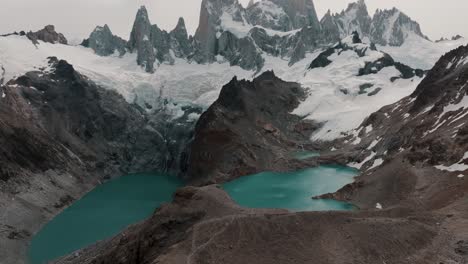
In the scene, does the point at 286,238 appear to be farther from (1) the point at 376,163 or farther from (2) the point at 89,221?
(1) the point at 376,163

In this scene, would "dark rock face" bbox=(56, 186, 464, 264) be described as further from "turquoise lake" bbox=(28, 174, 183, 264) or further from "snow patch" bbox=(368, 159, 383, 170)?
"snow patch" bbox=(368, 159, 383, 170)

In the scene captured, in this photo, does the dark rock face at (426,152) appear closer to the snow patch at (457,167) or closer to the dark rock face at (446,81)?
the dark rock face at (446,81)

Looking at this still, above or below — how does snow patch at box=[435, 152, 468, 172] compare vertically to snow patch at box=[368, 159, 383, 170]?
above

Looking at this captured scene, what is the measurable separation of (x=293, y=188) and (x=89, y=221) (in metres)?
63.4

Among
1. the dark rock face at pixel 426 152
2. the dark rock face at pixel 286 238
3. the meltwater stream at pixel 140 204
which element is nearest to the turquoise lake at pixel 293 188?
the meltwater stream at pixel 140 204

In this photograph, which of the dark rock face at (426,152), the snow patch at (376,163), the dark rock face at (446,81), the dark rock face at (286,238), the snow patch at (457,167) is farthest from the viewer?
the snow patch at (376,163)

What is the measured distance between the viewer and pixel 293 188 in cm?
16850

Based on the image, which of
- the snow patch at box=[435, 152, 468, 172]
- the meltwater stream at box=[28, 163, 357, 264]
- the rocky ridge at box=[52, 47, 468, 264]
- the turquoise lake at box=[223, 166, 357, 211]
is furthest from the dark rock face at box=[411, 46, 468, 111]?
the snow patch at box=[435, 152, 468, 172]

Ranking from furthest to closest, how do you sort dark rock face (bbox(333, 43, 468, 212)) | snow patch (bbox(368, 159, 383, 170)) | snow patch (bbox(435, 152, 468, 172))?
1. snow patch (bbox(368, 159, 383, 170))
2. snow patch (bbox(435, 152, 468, 172))
3. dark rock face (bbox(333, 43, 468, 212))

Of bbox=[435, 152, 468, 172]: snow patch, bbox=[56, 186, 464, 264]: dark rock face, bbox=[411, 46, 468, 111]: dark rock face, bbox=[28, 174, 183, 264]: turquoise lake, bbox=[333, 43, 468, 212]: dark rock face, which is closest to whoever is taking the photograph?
bbox=[56, 186, 464, 264]: dark rock face

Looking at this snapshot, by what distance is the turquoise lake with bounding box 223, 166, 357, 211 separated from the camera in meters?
142

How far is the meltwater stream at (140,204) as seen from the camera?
135 metres

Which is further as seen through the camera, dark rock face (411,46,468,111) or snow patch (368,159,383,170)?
snow patch (368,159,383,170)

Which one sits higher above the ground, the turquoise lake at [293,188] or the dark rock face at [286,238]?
the dark rock face at [286,238]
